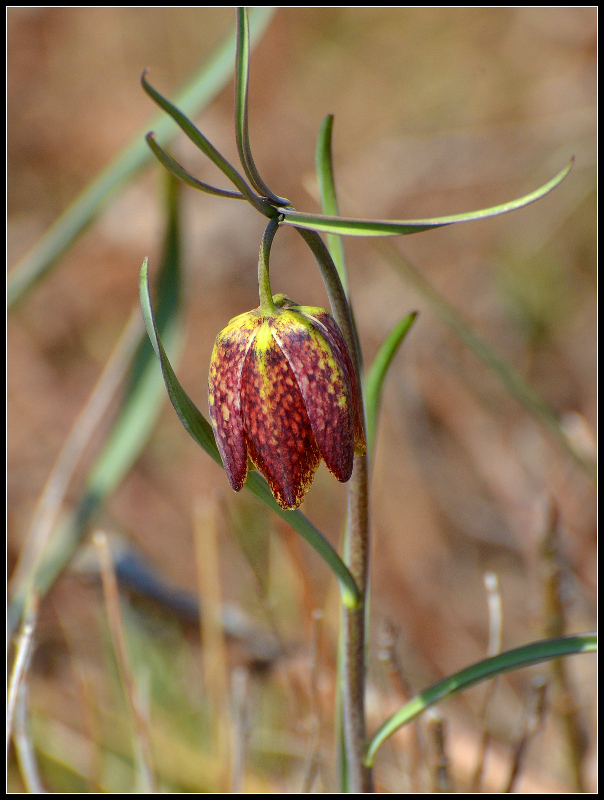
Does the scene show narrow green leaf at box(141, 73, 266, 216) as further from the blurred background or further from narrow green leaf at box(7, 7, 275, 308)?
narrow green leaf at box(7, 7, 275, 308)

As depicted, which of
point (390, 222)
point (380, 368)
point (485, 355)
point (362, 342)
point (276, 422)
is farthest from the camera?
point (362, 342)

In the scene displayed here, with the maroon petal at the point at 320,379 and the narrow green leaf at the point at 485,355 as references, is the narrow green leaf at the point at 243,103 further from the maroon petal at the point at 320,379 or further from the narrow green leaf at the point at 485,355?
the narrow green leaf at the point at 485,355

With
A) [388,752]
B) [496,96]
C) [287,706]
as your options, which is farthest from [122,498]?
[496,96]

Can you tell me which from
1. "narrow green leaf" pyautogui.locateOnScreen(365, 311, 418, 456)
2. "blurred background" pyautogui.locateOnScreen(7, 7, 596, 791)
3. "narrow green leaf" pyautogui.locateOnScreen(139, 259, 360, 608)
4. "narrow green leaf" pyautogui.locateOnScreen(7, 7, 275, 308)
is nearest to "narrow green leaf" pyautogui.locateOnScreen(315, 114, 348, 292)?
"narrow green leaf" pyautogui.locateOnScreen(365, 311, 418, 456)

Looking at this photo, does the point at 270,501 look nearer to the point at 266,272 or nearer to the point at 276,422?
the point at 276,422

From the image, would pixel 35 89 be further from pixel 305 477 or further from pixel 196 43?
pixel 305 477

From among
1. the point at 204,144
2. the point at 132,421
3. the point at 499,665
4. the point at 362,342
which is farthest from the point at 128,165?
the point at 362,342
